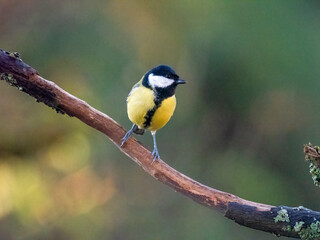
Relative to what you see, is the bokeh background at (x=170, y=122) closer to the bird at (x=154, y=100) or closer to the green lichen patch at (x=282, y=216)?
the bird at (x=154, y=100)

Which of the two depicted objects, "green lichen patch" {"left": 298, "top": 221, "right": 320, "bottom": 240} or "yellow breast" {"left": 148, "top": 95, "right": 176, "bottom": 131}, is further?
"yellow breast" {"left": 148, "top": 95, "right": 176, "bottom": 131}

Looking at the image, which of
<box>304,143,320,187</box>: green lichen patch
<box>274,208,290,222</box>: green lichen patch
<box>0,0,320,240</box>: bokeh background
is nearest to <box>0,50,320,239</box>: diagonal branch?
<box>274,208,290,222</box>: green lichen patch

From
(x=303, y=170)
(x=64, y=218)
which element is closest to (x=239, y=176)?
(x=303, y=170)

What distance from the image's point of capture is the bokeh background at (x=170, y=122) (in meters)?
3.06

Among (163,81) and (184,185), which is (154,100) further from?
(184,185)

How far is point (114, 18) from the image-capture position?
3.20m

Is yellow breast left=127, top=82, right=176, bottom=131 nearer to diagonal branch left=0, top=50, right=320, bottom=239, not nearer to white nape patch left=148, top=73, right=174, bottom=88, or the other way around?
white nape patch left=148, top=73, right=174, bottom=88

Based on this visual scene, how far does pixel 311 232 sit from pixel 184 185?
1.34 feet

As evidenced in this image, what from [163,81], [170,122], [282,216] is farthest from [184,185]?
[170,122]

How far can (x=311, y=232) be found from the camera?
4.78ft

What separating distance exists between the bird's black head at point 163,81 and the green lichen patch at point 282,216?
600 millimetres

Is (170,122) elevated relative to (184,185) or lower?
lower

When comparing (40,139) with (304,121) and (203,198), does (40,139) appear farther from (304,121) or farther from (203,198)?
(203,198)

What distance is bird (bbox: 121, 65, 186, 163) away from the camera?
1.83 m
